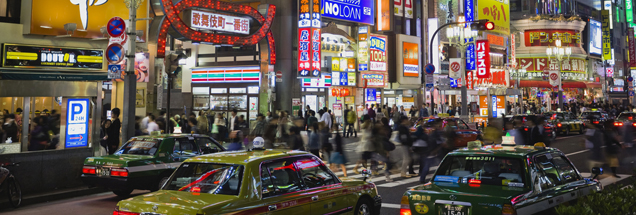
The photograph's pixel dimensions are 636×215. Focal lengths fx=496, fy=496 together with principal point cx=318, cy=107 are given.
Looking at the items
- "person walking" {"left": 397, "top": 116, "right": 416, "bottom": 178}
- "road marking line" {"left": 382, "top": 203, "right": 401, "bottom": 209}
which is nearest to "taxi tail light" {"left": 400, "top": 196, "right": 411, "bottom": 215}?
"road marking line" {"left": 382, "top": 203, "right": 401, "bottom": 209}

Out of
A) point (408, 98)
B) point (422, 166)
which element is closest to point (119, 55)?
point (422, 166)

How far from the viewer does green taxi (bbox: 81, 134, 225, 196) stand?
32.3ft

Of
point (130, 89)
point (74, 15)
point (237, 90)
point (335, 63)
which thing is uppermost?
point (74, 15)

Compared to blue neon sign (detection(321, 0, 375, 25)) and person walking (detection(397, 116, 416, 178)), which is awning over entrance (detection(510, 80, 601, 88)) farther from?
person walking (detection(397, 116, 416, 178))

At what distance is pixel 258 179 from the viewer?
5957 millimetres

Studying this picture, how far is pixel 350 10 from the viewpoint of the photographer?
33781mm

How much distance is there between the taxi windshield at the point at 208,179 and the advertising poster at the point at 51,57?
49.4 feet

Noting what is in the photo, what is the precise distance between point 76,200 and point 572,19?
61659mm

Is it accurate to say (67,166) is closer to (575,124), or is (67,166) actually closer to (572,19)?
(575,124)

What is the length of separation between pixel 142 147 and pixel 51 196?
2328mm

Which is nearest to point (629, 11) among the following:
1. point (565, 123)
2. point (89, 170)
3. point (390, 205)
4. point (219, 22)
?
point (565, 123)

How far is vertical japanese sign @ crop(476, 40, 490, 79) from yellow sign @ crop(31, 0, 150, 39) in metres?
26.3

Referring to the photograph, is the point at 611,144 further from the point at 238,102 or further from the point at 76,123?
the point at 238,102

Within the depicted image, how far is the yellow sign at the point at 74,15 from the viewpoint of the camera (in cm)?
1823
